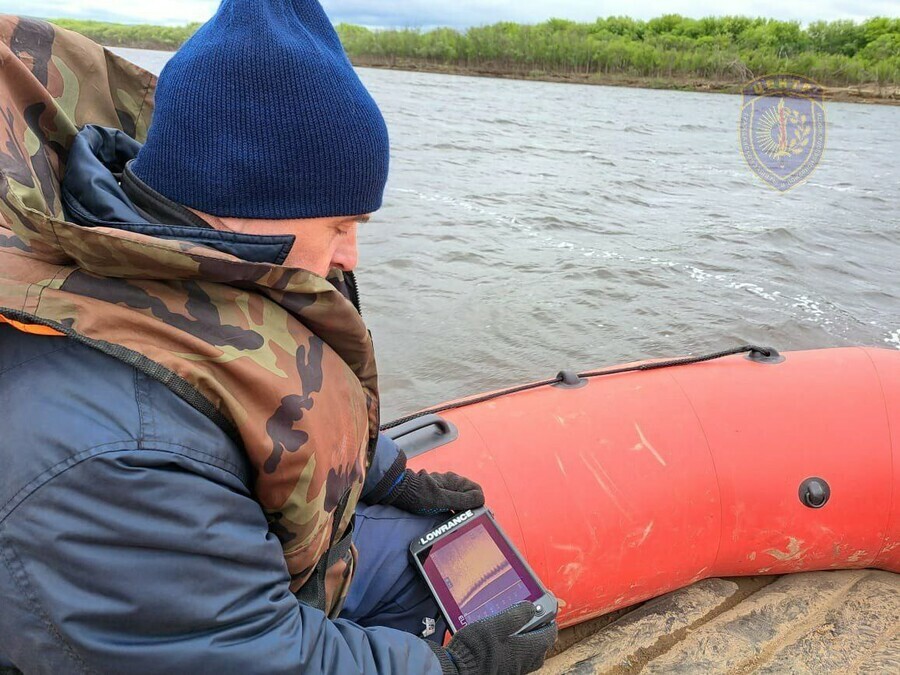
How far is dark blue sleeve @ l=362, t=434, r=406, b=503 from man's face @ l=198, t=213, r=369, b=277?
51cm

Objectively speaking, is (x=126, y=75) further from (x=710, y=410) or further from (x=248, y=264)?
(x=710, y=410)

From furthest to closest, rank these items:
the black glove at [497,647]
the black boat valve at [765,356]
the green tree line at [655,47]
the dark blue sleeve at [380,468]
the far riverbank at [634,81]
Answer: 1. the green tree line at [655,47]
2. the far riverbank at [634,81]
3. the black boat valve at [765,356]
4. the dark blue sleeve at [380,468]
5. the black glove at [497,647]

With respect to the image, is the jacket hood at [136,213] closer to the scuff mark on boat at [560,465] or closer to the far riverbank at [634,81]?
the scuff mark on boat at [560,465]

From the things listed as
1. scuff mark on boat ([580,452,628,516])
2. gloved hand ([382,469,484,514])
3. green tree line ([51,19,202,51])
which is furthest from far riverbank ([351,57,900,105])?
gloved hand ([382,469,484,514])

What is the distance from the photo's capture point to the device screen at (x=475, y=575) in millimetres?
1465

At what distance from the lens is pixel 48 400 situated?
0.84 m

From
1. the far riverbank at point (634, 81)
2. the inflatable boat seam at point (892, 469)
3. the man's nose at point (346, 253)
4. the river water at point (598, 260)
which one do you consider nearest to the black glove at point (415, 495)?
the man's nose at point (346, 253)

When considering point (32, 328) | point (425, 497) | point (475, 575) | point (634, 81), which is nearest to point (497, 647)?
point (475, 575)

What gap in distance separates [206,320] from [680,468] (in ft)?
5.28

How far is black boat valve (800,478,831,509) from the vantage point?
2178mm

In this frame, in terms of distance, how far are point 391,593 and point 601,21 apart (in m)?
61.5

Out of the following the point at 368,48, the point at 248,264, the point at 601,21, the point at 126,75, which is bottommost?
the point at 248,264

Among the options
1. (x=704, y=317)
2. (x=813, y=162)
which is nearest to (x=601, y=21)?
(x=813, y=162)

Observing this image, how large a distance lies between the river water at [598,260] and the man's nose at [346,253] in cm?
256
